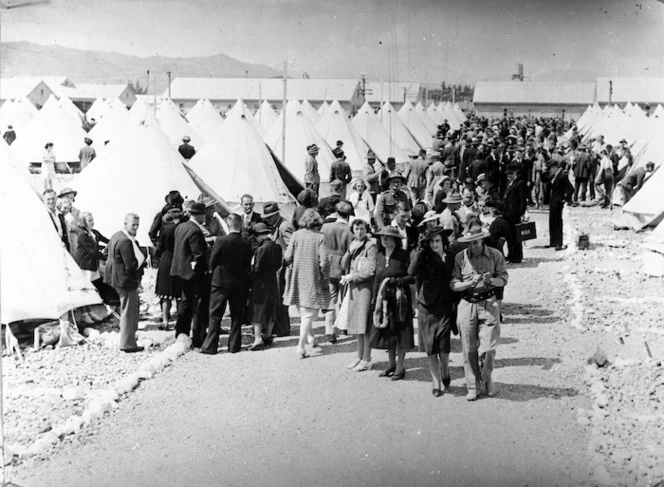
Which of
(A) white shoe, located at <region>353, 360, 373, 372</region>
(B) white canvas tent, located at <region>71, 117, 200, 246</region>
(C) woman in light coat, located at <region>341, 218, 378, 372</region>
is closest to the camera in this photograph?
(C) woman in light coat, located at <region>341, 218, 378, 372</region>

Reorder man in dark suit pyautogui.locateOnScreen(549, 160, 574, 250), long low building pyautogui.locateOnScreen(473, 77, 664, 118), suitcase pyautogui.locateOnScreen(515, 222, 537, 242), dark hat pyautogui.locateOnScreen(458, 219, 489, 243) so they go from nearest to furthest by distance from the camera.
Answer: dark hat pyautogui.locateOnScreen(458, 219, 489, 243) → suitcase pyautogui.locateOnScreen(515, 222, 537, 242) → man in dark suit pyautogui.locateOnScreen(549, 160, 574, 250) → long low building pyautogui.locateOnScreen(473, 77, 664, 118)

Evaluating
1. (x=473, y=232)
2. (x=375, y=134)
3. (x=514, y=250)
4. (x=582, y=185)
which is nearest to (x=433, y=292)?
(x=473, y=232)

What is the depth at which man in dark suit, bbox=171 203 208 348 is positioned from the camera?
8031 mm

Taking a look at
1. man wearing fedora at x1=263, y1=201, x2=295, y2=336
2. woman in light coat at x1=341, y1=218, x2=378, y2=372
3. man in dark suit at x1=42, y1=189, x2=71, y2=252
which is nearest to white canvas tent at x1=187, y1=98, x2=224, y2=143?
man in dark suit at x1=42, y1=189, x2=71, y2=252

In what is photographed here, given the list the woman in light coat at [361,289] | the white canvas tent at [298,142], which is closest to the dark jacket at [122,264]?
the woman in light coat at [361,289]

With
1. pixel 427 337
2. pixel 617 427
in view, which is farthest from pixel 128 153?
pixel 617 427

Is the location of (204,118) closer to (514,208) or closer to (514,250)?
(514,208)

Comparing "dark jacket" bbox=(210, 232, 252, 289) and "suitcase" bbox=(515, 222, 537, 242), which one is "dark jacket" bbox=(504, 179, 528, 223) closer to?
"suitcase" bbox=(515, 222, 537, 242)

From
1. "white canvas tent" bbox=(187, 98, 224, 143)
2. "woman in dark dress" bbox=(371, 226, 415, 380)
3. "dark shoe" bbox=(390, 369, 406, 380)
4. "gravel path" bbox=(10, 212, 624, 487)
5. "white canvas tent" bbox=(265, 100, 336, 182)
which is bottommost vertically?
"gravel path" bbox=(10, 212, 624, 487)

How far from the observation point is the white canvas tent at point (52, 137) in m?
23.3

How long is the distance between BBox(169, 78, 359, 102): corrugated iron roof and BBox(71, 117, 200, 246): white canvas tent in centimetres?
4081

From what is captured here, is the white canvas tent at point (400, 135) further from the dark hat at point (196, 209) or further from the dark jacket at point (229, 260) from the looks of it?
the dark jacket at point (229, 260)

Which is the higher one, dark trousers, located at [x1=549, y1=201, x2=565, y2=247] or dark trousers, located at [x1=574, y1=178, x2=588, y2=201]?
dark trousers, located at [x1=574, y1=178, x2=588, y2=201]

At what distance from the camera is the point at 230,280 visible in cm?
786
